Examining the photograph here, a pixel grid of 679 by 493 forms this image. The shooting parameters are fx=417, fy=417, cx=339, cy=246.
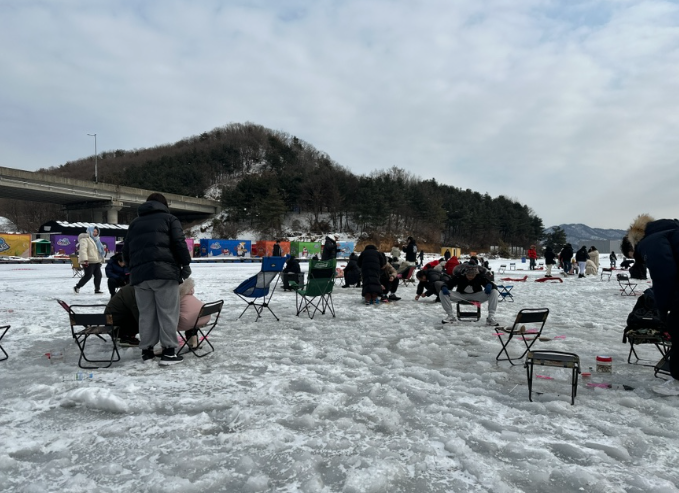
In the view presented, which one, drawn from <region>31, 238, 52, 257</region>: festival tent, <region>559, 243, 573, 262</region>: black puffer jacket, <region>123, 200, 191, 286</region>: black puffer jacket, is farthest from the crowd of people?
<region>31, 238, 52, 257</region>: festival tent

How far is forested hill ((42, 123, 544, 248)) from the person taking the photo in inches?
2499

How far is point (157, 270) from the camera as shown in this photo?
15.0 feet

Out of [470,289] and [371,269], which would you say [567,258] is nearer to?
[371,269]

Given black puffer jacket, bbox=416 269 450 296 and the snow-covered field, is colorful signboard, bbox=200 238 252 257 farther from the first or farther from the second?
the snow-covered field

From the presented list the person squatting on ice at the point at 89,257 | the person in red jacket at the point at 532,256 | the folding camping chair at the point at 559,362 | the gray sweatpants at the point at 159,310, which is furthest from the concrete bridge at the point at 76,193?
the folding camping chair at the point at 559,362

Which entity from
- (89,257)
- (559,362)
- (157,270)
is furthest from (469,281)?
(89,257)

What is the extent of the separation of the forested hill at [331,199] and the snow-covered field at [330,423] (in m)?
56.2

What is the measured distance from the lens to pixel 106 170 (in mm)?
95375

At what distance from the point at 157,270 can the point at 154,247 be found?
26 centimetres

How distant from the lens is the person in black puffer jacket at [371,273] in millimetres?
9641

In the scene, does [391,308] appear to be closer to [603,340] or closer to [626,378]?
[603,340]

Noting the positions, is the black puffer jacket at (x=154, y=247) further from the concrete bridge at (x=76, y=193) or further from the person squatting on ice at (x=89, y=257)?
the concrete bridge at (x=76, y=193)

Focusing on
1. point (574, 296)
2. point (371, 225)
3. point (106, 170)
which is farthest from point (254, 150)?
point (574, 296)

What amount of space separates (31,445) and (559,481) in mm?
3355
